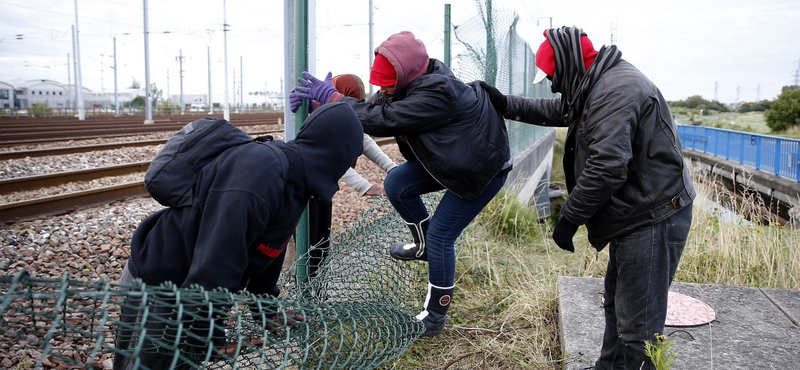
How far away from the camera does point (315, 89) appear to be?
3135 millimetres

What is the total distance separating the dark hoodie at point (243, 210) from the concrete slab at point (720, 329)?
1638 mm

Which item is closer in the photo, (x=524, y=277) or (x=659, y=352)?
(x=659, y=352)

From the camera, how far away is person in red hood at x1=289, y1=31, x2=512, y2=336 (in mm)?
2986

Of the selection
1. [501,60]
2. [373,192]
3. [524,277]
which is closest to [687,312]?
[524,277]

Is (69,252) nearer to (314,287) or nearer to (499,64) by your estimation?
(314,287)

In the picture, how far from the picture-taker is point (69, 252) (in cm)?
507

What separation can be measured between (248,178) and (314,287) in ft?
4.26

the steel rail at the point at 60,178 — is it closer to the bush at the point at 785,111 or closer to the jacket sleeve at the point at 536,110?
the jacket sleeve at the point at 536,110

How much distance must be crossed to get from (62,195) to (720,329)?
21.5 feet

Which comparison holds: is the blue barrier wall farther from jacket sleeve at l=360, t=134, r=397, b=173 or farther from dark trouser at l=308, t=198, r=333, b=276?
dark trouser at l=308, t=198, r=333, b=276

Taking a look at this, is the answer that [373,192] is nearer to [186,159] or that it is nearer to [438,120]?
[438,120]

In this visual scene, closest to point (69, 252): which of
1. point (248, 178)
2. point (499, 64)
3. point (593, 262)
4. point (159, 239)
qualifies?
point (159, 239)

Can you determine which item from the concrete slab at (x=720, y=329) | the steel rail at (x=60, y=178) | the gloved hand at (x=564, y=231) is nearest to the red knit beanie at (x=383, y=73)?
the gloved hand at (x=564, y=231)

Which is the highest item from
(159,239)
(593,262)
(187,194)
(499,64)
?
(499,64)
